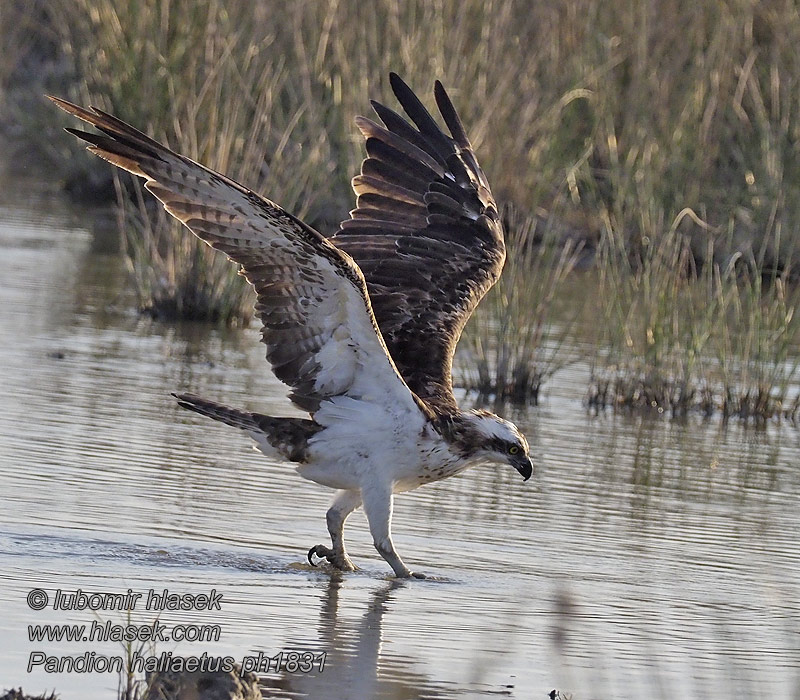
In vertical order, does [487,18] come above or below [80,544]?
above

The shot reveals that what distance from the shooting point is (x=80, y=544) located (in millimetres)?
6441

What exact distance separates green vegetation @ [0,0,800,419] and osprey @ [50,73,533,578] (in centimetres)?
337

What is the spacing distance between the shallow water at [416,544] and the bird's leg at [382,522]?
128 mm

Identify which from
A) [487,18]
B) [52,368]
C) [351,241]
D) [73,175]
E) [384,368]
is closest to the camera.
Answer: [384,368]

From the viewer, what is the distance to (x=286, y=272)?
638 cm

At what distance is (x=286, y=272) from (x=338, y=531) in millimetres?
1138

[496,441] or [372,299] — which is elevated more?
[372,299]

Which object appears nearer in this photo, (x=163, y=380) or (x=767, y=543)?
(x=767, y=543)

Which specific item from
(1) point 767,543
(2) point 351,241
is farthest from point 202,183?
(1) point 767,543

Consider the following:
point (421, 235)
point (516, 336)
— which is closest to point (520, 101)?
point (516, 336)

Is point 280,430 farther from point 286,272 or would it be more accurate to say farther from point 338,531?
point 286,272

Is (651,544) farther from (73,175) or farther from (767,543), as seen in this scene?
(73,175)

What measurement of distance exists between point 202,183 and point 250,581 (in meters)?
1.43

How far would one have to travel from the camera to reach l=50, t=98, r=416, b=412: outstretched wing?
608 cm
